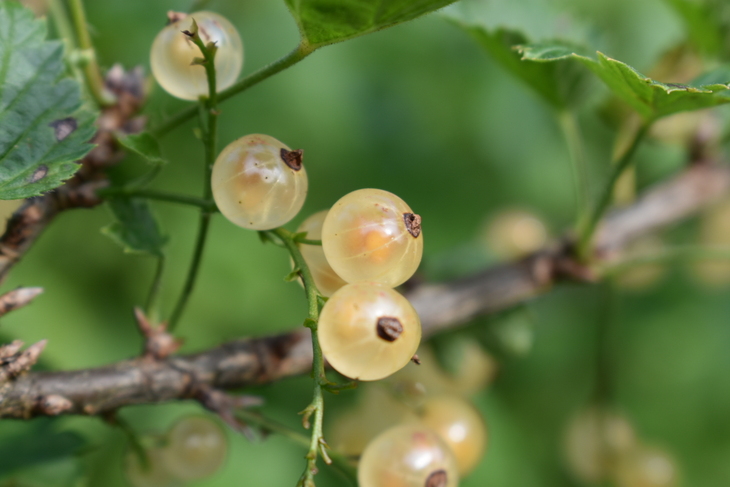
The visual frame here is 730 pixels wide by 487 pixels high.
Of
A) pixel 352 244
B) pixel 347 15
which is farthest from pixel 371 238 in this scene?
pixel 347 15

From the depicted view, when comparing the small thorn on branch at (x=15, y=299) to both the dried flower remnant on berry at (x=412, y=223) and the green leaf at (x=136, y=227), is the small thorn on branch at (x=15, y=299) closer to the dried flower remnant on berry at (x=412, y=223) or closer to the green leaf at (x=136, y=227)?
the green leaf at (x=136, y=227)

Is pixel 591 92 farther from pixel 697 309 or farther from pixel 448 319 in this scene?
pixel 697 309

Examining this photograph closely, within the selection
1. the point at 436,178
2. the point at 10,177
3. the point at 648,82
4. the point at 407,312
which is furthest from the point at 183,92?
the point at 436,178

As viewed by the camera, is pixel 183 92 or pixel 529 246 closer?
pixel 183 92

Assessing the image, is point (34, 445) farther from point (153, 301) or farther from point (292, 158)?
point (292, 158)

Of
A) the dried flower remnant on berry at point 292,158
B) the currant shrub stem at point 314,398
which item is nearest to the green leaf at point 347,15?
Answer: the dried flower remnant on berry at point 292,158

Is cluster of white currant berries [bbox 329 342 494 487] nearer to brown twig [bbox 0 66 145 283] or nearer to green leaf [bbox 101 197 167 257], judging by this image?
green leaf [bbox 101 197 167 257]
